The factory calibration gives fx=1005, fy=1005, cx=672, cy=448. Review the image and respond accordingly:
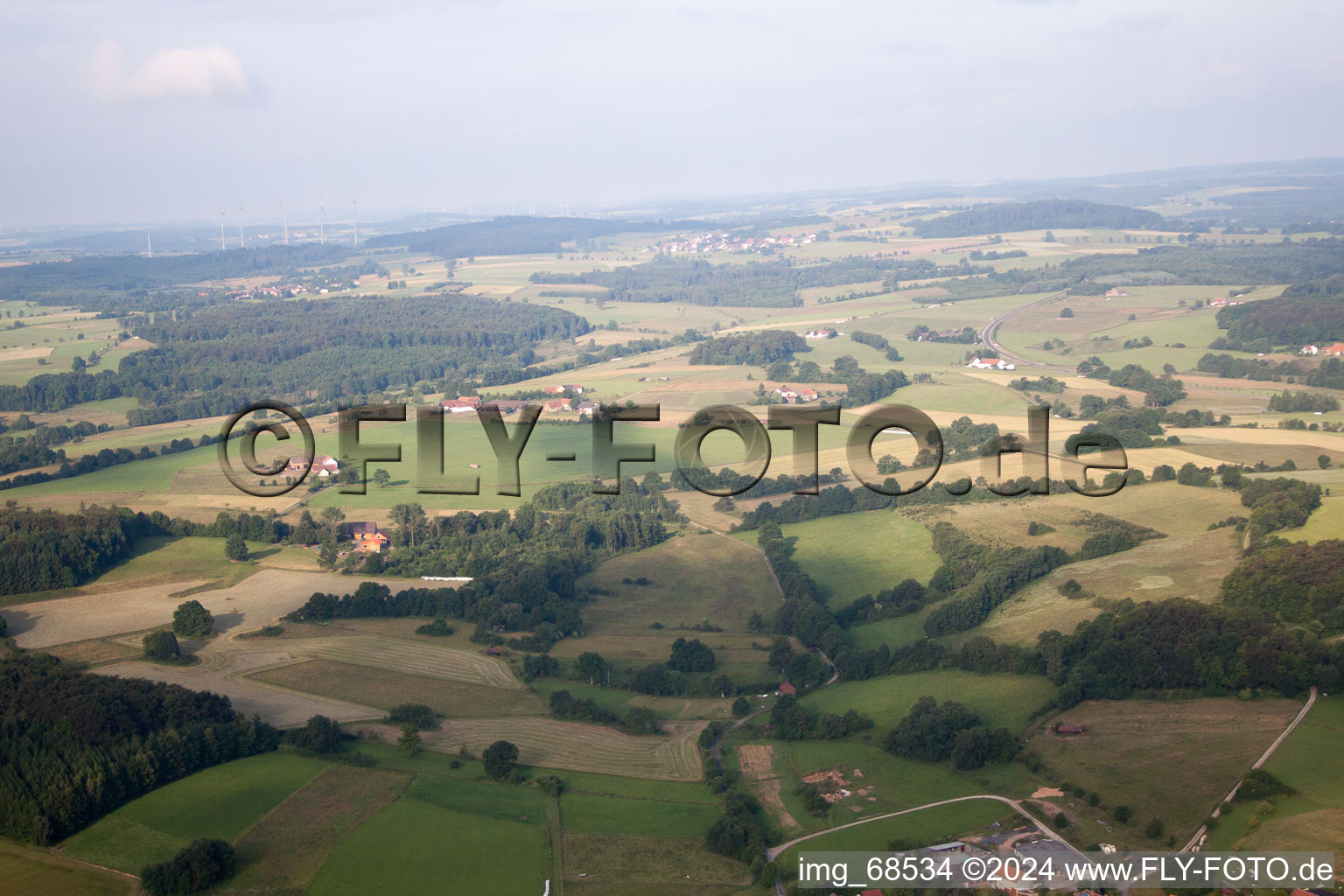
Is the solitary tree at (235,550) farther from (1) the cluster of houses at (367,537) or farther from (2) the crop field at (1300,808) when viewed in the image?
(2) the crop field at (1300,808)

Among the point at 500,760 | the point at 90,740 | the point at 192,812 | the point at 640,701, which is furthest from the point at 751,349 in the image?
the point at 192,812

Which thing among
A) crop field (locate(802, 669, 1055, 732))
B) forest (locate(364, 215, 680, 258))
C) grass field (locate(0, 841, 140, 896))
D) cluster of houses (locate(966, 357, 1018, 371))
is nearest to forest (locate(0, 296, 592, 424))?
cluster of houses (locate(966, 357, 1018, 371))

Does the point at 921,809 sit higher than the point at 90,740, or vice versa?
the point at 90,740

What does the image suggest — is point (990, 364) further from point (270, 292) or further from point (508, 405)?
point (270, 292)

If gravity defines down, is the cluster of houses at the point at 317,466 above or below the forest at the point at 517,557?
above

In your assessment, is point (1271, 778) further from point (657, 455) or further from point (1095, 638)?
point (657, 455)

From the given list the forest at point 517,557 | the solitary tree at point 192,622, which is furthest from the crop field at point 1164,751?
the solitary tree at point 192,622

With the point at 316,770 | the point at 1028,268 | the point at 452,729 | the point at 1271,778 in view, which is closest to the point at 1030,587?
the point at 1271,778
